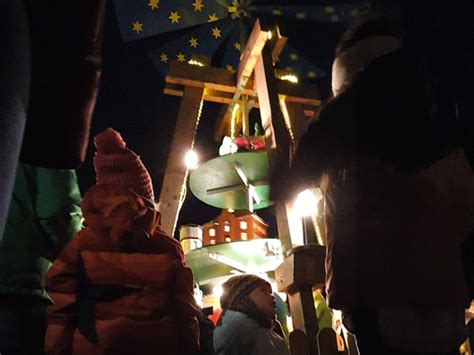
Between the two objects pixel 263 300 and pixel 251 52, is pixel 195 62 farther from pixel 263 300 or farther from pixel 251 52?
pixel 263 300

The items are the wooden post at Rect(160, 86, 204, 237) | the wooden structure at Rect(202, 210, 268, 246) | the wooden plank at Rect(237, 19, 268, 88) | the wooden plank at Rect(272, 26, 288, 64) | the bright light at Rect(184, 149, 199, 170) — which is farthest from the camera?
the wooden structure at Rect(202, 210, 268, 246)

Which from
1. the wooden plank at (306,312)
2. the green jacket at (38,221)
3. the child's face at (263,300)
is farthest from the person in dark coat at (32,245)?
the wooden plank at (306,312)

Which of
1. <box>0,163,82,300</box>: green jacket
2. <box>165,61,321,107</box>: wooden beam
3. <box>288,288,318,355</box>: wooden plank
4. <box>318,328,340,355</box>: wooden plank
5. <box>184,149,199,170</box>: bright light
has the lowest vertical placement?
<box>318,328,340,355</box>: wooden plank

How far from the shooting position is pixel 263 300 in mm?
3363

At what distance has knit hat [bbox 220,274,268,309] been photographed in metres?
3.35

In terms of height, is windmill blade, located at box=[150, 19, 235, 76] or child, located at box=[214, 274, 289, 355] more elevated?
windmill blade, located at box=[150, 19, 235, 76]

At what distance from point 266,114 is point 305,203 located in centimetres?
120

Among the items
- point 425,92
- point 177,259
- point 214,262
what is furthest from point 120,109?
point 425,92

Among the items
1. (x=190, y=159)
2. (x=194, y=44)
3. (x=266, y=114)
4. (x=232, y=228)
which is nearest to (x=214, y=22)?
(x=194, y=44)

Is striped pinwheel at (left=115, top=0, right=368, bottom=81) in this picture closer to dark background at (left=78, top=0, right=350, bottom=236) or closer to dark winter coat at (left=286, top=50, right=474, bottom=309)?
dark background at (left=78, top=0, right=350, bottom=236)

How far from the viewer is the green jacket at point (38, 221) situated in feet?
7.65

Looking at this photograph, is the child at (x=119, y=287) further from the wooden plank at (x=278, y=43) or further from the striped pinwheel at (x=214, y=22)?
the wooden plank at (x=278, y=43)

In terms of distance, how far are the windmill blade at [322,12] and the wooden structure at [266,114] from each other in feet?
1.02

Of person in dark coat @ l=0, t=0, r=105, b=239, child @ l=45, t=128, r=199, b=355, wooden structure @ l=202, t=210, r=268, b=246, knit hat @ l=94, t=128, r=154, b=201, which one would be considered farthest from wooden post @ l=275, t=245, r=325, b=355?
wooden structure @ l=202, t=210, r=268, b=246
